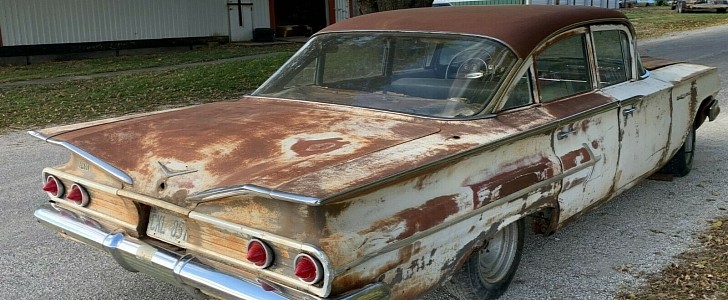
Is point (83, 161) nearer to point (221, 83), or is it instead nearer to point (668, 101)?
point (668, 101)

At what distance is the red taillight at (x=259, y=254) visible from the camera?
260 centimetres

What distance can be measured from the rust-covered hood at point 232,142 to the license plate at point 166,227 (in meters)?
0.13

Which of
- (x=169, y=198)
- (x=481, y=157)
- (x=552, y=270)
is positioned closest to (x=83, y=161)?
(x=169, y=198)

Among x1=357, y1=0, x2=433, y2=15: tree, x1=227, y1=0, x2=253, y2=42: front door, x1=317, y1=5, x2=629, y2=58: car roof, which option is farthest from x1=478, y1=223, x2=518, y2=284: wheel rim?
x1=227, y1=0, x2=253, y2=42: front door

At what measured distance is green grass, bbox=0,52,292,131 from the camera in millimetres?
9703

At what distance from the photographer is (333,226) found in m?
2.51

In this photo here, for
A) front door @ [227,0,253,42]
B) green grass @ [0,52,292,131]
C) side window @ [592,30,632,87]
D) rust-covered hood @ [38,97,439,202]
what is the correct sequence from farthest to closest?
front door @ [227,0,253,42] < green grass @ [0,52,292,131] < side window @ [592,30,632,87] < rust-covered hood @ [38,97,439,202]

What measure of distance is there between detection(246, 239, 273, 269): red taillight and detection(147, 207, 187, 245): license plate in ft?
1.40

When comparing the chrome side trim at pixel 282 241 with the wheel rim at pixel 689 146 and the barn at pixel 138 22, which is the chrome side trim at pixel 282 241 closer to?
the wheel rim at pixel 689 146

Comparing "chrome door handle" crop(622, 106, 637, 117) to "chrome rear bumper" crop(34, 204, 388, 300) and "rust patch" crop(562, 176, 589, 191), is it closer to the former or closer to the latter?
"rust patch" crop(562, 176, 589, 191)

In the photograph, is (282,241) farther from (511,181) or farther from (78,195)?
(78,195)

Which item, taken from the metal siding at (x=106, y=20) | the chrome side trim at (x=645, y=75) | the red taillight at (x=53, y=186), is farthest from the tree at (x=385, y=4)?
the metal siding at (x=106, y=20)

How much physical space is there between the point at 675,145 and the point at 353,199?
358 centimetres

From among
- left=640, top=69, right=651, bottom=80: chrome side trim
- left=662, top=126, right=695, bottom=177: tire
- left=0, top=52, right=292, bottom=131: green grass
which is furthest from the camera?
left=0, top=52, right=292, bottom=131: green grass
